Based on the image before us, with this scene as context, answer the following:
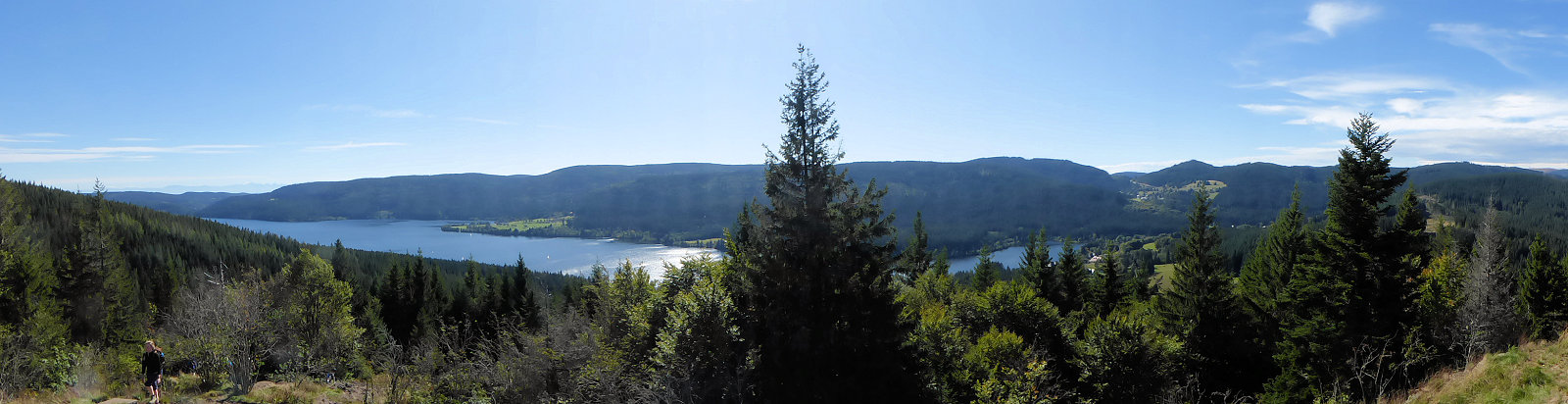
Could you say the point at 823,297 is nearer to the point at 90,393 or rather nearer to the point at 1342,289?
the point at 1342,289

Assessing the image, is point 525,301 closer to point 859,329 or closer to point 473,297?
point 473,297

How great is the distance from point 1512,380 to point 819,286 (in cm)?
1400

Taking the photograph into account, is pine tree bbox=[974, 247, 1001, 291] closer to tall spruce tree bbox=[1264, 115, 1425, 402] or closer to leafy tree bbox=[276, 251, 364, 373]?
tall spruce tree bbox=[1264, 115, 1425, 402]

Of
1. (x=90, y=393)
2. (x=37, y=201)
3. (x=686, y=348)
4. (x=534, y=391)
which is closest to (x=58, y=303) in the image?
(x=90, y=393)

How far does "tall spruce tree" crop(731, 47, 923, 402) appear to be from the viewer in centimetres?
1548

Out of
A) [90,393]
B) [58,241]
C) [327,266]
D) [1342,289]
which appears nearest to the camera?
[90,393]

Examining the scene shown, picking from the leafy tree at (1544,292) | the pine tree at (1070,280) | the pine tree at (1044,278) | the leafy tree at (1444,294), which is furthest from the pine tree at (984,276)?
the leafy tree at (1544,292)

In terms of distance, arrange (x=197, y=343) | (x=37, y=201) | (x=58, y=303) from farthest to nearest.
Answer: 1. (x=37, y=201)
2. (x=58, y=303)
3. (x=197, y=343)

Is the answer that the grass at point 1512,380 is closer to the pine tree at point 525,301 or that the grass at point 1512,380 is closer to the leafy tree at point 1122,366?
the leafy tree at point 1122,366

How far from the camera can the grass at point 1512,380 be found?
11.2 m

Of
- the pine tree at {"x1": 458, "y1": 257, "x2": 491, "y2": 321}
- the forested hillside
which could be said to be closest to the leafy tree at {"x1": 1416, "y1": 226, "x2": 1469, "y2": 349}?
the forested hillside

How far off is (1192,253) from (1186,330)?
3636 mm

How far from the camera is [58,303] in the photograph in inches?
1268

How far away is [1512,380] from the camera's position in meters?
12.1
